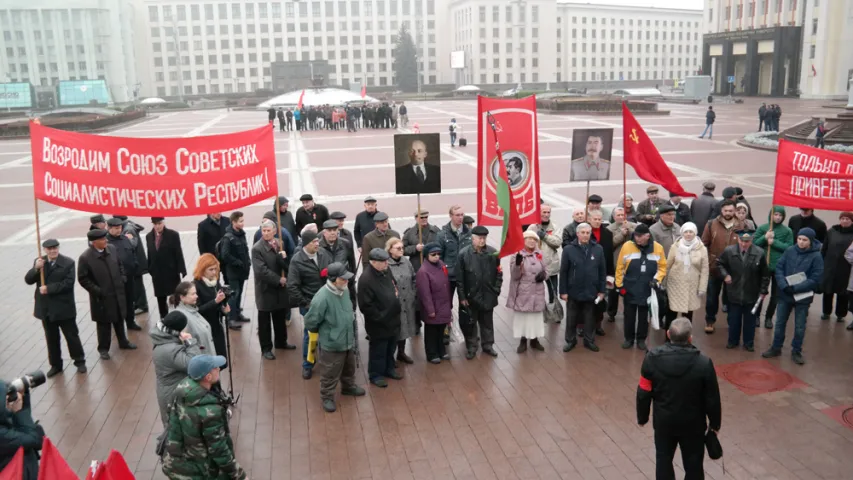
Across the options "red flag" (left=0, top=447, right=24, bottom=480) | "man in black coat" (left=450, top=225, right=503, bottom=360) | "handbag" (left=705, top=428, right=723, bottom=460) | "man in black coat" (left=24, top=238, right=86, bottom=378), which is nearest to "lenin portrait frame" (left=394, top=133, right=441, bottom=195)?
"man in black coat" (left=450, top=225, right=503, bottom=360)

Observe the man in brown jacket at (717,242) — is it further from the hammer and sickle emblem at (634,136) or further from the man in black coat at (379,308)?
the man in black coat at (379,308)

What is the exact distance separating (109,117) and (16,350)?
4115cm

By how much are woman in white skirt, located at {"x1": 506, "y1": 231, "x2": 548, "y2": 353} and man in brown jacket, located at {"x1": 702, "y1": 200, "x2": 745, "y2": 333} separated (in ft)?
7.94

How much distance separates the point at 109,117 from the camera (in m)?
46.3

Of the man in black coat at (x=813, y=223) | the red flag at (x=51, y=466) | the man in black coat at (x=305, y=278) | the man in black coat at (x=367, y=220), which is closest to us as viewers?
the red flag at (x=51, y=466)

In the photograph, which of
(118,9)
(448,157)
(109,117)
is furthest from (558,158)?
(118,9)

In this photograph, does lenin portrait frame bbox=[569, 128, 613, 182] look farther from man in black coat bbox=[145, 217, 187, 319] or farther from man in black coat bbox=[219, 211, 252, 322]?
man in black coat bbox=[145, 217, 187, 319]

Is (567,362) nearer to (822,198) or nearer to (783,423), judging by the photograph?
(783,423)

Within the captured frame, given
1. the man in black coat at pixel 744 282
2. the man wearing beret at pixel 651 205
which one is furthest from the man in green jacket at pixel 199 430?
the man wearing beret at pixel 651 205

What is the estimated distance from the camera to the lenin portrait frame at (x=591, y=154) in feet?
34.0

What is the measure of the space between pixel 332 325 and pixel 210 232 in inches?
156

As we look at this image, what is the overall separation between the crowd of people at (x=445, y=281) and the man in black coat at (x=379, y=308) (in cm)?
2

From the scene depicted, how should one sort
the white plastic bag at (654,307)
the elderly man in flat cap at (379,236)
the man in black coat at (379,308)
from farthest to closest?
the elderly man in flat cap at (379,236) → the white plastic bag at (654,307) → the man in black coat at (379,308)

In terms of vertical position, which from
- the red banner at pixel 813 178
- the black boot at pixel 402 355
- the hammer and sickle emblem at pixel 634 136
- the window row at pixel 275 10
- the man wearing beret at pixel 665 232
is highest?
the window row at pixel 275 10
